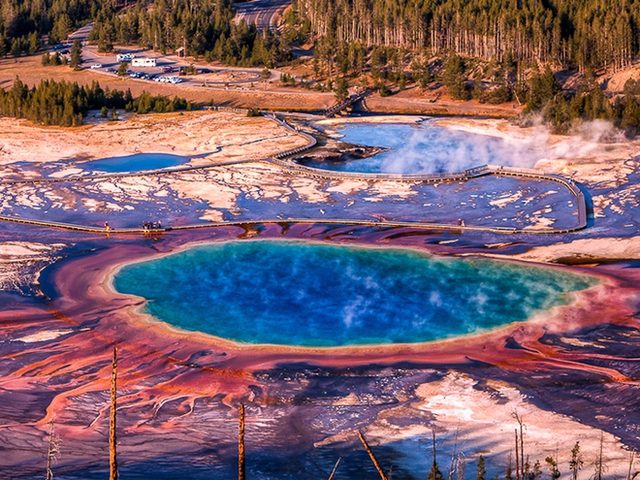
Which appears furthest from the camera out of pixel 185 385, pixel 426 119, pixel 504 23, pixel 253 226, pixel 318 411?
pixel 504 23

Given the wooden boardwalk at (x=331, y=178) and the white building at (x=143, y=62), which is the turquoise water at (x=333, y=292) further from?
the white building at (x=143, y=62)

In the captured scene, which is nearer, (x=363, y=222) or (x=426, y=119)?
(x=363, y=222)

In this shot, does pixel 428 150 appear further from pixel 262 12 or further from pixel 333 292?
pixel 262 12

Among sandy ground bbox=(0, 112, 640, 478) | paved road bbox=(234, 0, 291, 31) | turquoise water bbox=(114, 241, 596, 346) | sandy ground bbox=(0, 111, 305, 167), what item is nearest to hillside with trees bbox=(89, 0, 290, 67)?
paved road bbox=(234, 0, 291, 31)

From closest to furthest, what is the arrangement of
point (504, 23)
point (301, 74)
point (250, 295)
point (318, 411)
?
point (318, 411)
point (250, 295)
point (504, 23)
point (301, 74)

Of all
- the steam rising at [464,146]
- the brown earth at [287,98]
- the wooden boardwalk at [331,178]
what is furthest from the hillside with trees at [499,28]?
the wooden boardwalk at [331,178]

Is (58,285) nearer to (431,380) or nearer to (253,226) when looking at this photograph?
(253,226)

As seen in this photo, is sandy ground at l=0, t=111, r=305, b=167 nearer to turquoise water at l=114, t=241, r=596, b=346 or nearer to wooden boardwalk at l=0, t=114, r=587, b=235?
wooden boardwalk at l=0, t=114, r=587, b=235

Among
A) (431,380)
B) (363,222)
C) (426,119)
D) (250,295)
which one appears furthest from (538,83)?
(431,380)

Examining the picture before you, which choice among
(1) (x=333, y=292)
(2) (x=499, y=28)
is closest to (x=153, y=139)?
(1) (x=333, y=292)
